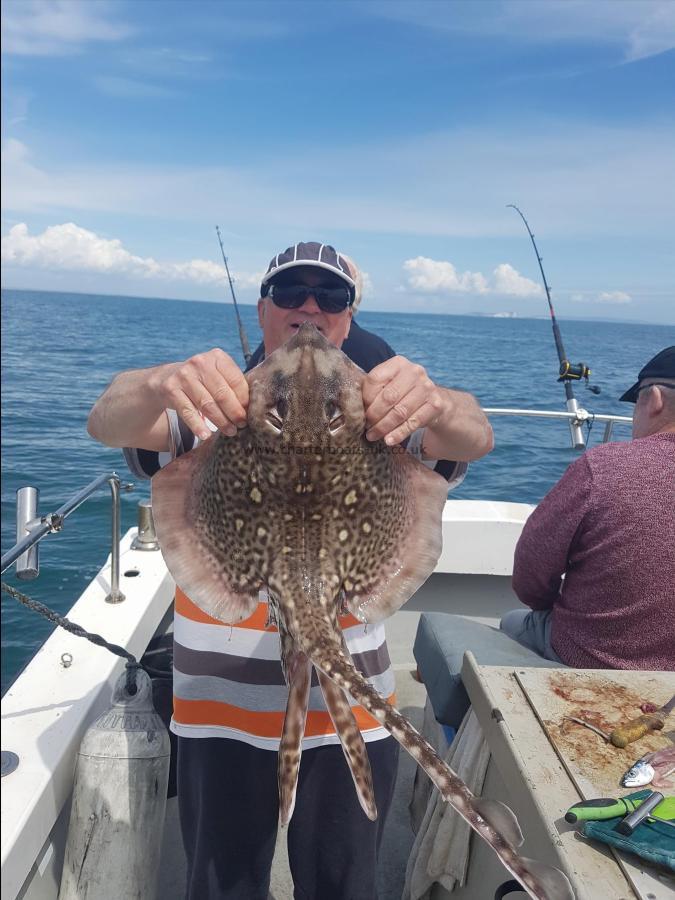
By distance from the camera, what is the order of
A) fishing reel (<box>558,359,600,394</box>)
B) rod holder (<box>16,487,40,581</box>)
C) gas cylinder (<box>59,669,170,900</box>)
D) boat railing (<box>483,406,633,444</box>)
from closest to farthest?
rod holder (<box>16,487,40,581</box>) < gas cylinder (<box>59,669,170,900</box>) < boat railing (<box>483,406,633,444</box>) < fishing reel (<box>558,359,600,394</box>)

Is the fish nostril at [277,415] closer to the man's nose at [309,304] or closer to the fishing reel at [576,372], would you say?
the man's nose at [309,304]

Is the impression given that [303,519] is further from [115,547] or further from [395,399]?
[115,547]

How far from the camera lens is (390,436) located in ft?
5.42

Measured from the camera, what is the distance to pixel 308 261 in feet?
8.21

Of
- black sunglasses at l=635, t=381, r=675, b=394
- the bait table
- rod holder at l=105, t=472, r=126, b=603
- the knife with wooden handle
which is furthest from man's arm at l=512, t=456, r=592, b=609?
rod holder at l=105, t=472, r=126, b=603

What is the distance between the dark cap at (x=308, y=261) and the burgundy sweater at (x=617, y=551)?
1570 mm

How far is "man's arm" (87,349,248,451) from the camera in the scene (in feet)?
5.23

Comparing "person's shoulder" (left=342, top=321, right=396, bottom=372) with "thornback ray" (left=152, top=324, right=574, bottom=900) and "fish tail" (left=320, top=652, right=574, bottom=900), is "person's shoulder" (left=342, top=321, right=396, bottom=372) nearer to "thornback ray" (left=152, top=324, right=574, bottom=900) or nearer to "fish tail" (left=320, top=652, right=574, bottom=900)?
"thornback ray" (left=152, top=324, right=574, bottom=900)

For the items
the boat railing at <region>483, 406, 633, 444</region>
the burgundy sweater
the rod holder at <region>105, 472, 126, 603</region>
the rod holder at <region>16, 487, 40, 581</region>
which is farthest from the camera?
the boat railing at <region>483, 406, 633, 444</region>

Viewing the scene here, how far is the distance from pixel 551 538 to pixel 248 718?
183 cm

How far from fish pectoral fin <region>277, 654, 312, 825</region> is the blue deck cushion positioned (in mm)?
1769

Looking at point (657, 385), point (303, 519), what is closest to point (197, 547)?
point (303, 519)

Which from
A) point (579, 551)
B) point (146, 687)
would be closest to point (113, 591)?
point (146, 687)

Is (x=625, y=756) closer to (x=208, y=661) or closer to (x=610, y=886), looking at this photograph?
(x=610, y=886)
